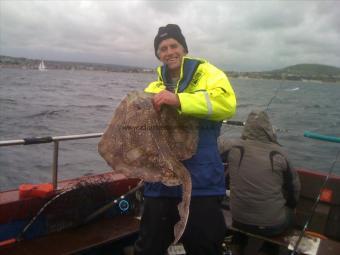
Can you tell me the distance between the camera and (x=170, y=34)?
367 centimetres

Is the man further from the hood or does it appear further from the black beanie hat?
the hood

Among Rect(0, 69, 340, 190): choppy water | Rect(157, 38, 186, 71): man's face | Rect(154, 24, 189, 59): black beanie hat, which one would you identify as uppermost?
Rect(154, 24, 189, 59): black beanie hat

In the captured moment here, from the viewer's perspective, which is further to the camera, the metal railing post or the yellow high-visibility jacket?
the metal railing post

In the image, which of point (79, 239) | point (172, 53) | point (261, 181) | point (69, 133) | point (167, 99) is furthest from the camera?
point (69, 133)

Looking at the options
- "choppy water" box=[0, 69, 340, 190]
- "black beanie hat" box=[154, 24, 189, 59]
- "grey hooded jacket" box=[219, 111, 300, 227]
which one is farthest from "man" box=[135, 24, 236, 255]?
"choppy water" box=[0, 69, 340, 190]

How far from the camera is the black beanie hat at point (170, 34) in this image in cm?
367

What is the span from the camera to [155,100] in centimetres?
319

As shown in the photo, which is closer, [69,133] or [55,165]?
[55,165]

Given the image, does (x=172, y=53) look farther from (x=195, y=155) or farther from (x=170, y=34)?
(x=195, y=155)

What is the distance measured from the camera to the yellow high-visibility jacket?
3.13 meters

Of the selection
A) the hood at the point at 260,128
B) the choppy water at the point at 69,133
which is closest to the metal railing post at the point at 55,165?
the hood at the point at 260,128

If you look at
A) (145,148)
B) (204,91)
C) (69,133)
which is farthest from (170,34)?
(69,133)

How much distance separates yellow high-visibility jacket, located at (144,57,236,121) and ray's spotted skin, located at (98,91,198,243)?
261 mm

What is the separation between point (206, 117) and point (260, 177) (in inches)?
75.3
